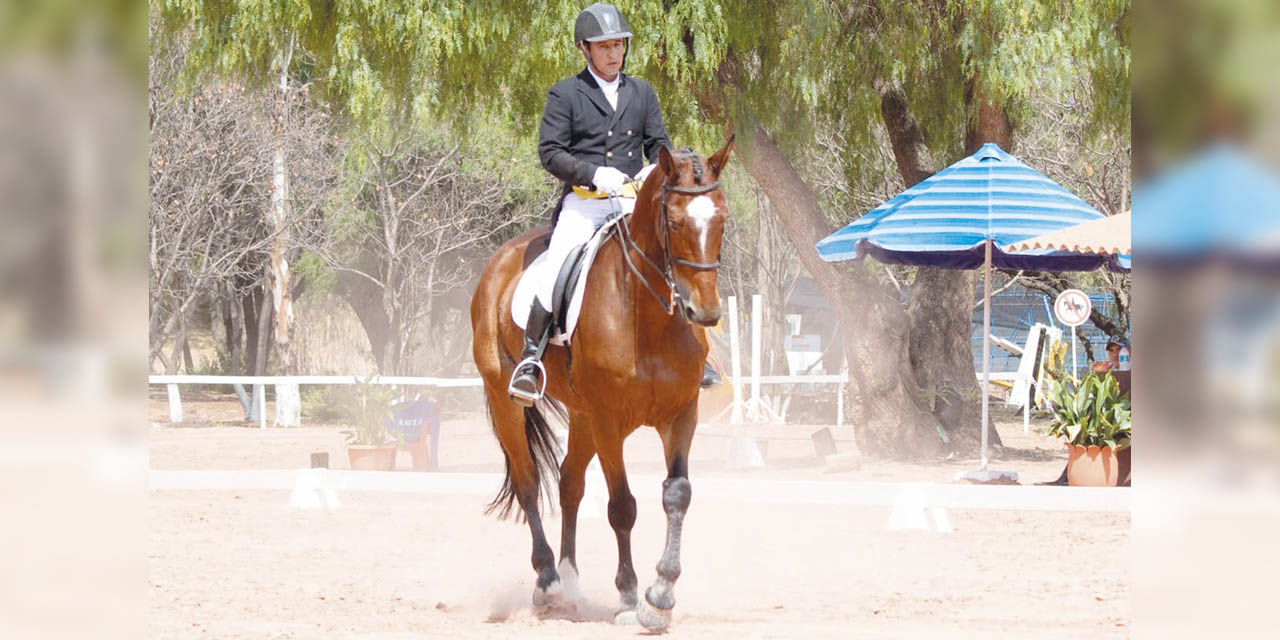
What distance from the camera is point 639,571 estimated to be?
7.74 m

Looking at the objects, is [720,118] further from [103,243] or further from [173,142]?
[103,243]

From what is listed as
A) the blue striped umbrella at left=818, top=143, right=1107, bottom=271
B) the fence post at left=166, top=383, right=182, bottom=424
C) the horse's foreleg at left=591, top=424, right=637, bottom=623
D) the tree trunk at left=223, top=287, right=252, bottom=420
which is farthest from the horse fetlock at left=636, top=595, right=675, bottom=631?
the tree trunk at left=223, top=287, right=252, bottom=420

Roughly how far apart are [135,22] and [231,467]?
48.8ft

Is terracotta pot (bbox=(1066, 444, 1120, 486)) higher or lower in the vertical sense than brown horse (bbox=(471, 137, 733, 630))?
lower

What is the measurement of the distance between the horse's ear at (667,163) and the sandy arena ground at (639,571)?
198 centimetres

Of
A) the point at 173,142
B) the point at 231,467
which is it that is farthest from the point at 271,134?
the point at 231,467

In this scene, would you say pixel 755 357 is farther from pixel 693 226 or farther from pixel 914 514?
pixel 693 226

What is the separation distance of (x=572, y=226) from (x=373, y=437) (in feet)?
24.4

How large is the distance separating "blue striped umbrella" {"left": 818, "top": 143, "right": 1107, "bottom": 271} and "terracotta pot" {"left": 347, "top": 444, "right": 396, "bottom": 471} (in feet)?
16.6

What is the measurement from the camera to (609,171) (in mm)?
5883

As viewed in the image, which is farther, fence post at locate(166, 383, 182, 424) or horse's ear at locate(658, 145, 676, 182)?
fence post at locate(166, 383, 182, 424)

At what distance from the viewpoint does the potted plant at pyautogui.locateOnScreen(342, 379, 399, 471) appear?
12938 millimetres

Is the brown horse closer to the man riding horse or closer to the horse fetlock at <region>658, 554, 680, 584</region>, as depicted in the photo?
the horse fetlock at <region>658, 554, 680, 584</region>

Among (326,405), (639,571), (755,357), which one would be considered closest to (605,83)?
(639,571)
